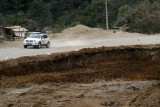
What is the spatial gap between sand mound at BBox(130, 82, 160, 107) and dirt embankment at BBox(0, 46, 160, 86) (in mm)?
4484

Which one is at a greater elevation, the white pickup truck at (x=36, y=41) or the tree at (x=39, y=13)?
the tree at (x=39, y=13)

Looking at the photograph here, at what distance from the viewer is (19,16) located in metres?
97.1

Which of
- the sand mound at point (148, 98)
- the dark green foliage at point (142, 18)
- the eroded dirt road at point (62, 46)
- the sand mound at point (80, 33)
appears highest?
the dark green foliage at point (142, 18)

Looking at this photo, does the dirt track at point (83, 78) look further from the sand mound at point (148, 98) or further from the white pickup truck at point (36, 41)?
the white pickup truck at point (36, 41)

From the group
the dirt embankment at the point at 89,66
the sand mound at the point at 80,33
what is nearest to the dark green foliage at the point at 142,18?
the sand mound at the point at 80,33

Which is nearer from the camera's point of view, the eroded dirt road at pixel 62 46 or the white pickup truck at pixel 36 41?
the eroded dirt road at pixel 62 46

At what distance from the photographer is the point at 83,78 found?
832 inches

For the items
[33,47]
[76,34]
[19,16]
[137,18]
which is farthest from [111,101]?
[19,16]

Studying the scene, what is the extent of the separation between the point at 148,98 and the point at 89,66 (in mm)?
10314

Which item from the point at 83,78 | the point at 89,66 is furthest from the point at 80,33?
the point at 83,78

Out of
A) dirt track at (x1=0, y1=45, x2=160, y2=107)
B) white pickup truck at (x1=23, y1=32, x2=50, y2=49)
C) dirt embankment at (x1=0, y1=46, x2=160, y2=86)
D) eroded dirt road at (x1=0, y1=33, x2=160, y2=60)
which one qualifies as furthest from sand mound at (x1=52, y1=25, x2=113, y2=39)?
dirt track at (x1=0, y1=45, x2=160, y2=107)

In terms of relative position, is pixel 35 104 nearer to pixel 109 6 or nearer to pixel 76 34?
pixel 76 34

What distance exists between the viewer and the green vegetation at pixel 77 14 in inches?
3580

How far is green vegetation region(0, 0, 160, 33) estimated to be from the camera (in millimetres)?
90938
